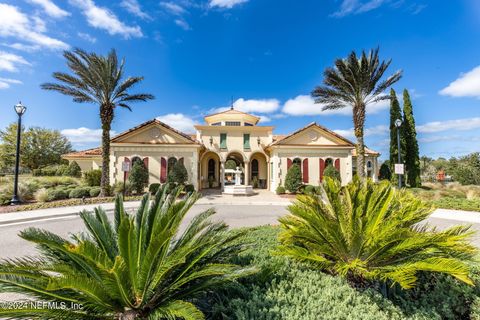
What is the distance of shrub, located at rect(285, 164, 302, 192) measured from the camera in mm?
18984

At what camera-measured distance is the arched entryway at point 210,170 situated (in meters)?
25.0

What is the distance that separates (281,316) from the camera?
2430 mm

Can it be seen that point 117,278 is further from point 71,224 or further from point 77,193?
point 77,193

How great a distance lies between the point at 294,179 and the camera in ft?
62.6

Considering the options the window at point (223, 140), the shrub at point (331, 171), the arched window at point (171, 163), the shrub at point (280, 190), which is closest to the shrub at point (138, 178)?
the arched window at point (171, 163)

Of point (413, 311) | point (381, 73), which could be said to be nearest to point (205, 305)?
point (413, 311)

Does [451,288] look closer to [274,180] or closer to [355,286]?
[355,286]

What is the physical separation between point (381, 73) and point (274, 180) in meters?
12.1

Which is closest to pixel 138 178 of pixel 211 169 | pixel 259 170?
pixel 211 169

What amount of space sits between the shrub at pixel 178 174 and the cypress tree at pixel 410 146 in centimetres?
2208

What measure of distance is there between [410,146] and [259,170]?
15.8 meters

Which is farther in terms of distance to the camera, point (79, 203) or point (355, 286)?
point (79, 203)

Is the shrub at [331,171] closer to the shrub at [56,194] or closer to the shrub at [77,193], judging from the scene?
the shrub at [77,193]

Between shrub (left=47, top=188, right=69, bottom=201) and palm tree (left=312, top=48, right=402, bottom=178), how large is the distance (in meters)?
20.5
